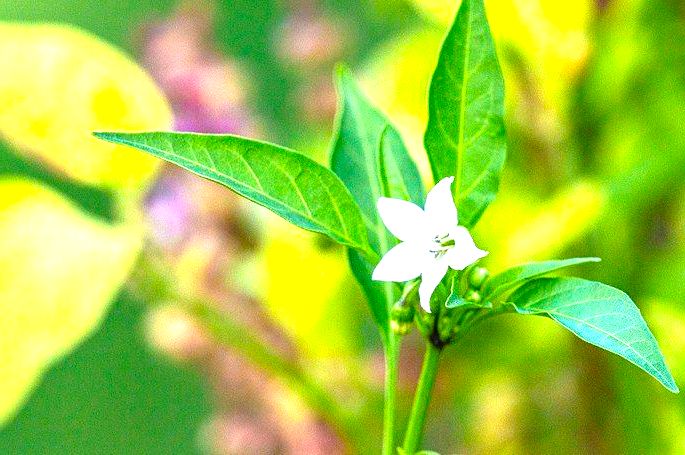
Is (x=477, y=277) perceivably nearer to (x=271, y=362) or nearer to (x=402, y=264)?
(x=402, y=264)

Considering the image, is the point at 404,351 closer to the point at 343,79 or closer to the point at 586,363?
the point at 586,363

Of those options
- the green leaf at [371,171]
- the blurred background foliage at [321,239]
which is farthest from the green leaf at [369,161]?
the blurred background foliage at [321,239]

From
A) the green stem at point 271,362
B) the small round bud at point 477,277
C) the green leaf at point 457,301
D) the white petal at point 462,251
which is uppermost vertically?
the white petal at point 462,251

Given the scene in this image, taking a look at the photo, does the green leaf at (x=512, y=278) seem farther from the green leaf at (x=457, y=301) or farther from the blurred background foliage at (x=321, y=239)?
the blurred background foliage at (x=321, y=239)

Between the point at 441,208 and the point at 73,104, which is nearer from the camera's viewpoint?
the point at 441,208

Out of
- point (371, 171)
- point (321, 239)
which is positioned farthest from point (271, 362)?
point (371, 171)

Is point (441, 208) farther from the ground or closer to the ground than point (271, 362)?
farther from the ground
